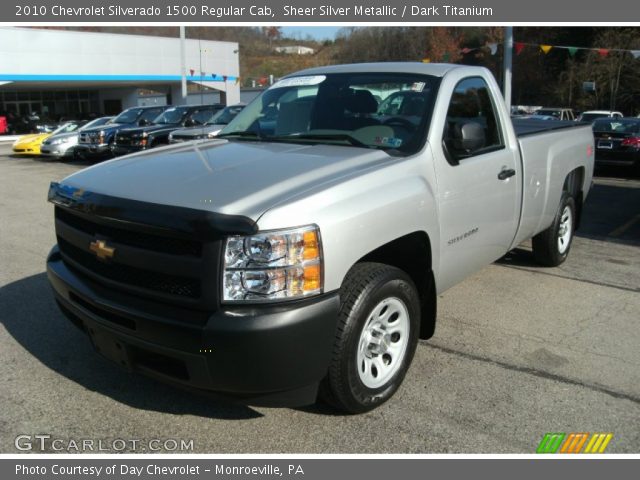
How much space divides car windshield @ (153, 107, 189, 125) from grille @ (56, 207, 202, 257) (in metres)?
13.5

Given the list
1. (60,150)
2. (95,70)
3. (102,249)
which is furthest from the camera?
(95,70)

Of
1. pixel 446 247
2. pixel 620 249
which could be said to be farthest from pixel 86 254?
pixel 620 249

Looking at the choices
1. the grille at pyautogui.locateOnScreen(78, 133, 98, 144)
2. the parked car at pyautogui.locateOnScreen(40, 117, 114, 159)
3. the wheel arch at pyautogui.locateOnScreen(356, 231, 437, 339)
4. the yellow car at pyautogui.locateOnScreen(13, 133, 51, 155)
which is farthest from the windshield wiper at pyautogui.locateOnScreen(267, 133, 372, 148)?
the yellow car at pyautogui.locateOnScreen(13, 133, 51, 155)

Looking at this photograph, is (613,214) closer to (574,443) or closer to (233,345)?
(574,443)

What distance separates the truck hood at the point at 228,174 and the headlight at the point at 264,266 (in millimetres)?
142

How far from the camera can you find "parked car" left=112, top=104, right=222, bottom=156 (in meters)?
15.3

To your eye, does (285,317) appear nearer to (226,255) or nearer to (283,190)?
(226,255)

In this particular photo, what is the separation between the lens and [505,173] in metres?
4.48

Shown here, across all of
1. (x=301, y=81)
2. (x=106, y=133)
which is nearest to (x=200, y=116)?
(x=106, y=133)

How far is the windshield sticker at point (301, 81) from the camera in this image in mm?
4527

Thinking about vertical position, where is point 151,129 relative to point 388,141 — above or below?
below

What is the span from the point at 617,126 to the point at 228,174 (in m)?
14.2

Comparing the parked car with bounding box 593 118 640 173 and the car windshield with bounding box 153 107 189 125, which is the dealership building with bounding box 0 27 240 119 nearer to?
the car windshield with bounding box 153 107 189 125

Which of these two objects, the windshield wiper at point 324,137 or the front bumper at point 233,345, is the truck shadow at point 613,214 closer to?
the windshield wiper at point 324,137
